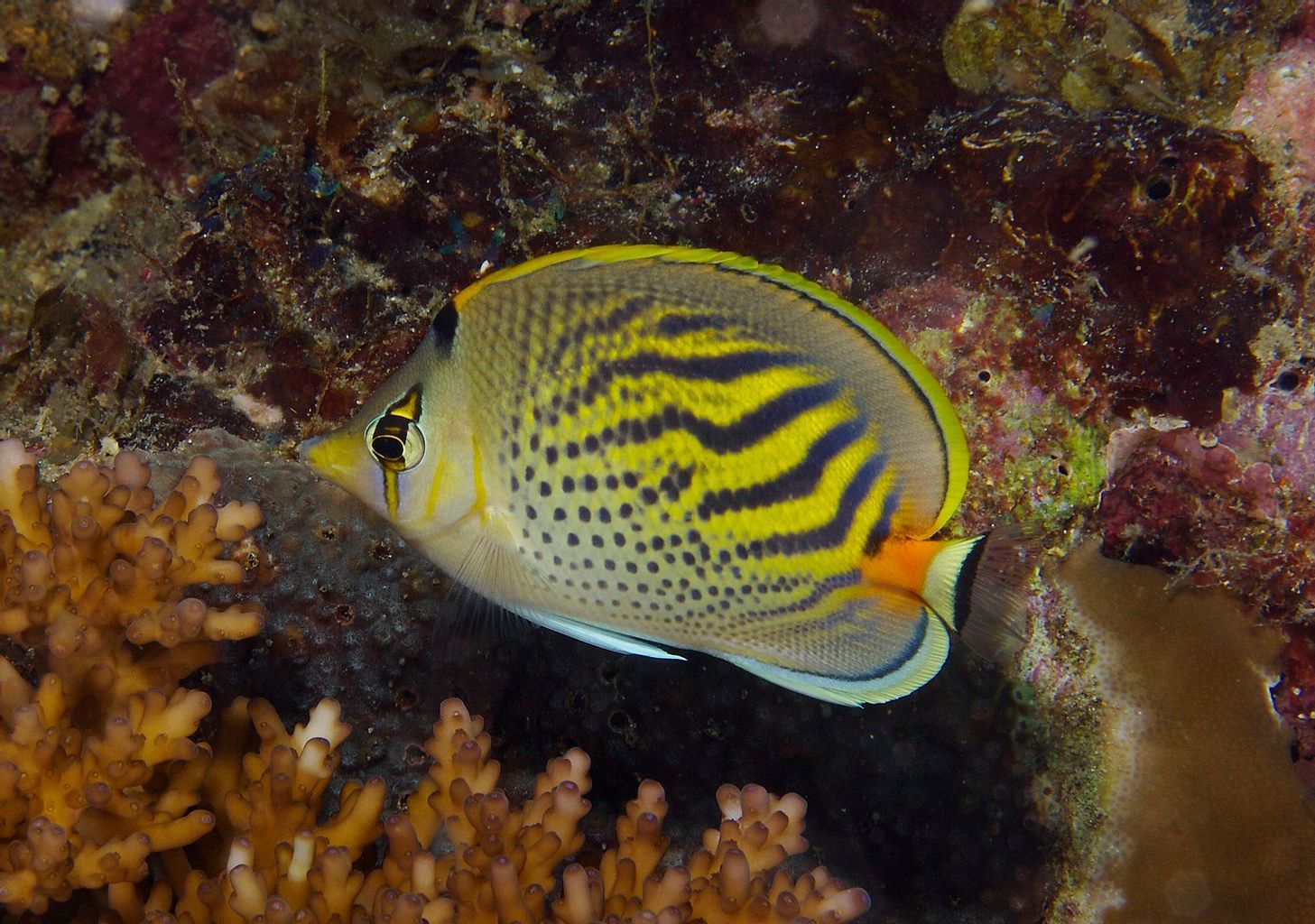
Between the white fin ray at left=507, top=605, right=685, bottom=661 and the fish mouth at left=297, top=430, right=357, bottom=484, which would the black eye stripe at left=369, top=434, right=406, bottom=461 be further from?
the white fin ray at left=507, top=605, right=685, bottom=661

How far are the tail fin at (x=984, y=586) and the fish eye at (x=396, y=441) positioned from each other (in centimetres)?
126

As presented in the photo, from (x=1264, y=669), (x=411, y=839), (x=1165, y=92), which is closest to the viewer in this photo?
(x=411, y=839)

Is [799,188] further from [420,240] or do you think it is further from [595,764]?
[595,764]

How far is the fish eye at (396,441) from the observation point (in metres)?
2.03

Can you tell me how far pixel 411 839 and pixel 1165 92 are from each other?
3.83 meters

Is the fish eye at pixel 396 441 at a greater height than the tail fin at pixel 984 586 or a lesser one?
greater

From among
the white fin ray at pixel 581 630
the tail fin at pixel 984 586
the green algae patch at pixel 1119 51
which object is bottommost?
the white fin ray at pixel 581 630

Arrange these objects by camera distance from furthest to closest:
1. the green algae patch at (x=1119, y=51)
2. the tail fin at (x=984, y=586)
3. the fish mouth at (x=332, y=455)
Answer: the green algae patch at (x=1119, y=51) → the fish mouth at (x=332, y=455) → the tail fin at (x=984, y=586)

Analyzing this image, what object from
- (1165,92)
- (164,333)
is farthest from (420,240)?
(1165,92)

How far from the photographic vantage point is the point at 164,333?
3.33m

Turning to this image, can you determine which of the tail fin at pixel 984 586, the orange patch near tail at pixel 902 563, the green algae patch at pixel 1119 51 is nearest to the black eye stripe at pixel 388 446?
the orange patch near tail at pixel 902 563

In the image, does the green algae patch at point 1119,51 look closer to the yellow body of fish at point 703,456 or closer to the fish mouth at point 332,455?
the yellow body of fish at point 703,456

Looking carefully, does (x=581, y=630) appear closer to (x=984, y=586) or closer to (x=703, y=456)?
(x=703, y=456)

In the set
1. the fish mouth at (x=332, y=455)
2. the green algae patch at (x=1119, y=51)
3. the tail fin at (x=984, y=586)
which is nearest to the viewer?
the tail fin at (x=984, y=586)
